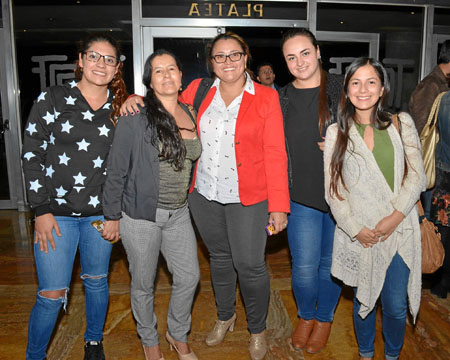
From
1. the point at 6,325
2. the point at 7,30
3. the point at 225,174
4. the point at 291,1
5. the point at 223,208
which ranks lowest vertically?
the point at 6,325

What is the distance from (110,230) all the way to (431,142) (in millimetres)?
2226

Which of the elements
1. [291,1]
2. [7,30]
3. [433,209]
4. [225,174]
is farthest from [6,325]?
[291,1]

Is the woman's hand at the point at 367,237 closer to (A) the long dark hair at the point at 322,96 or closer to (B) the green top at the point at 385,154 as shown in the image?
(B) the green top at the point at 385,154

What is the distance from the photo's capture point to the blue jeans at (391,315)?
2033 mm

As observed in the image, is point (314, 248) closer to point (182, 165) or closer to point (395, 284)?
point (395, 284)

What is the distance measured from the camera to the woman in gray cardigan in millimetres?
1979

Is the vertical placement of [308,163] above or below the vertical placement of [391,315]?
above

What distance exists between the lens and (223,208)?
2.35 m

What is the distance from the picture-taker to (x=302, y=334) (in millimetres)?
2566

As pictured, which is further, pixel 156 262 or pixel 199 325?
pixel 199 325

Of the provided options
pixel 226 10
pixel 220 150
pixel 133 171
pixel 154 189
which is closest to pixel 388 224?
pixel 220 150

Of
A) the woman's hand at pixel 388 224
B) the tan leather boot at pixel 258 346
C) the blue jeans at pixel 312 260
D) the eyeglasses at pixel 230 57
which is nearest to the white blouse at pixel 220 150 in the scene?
the eyeglasses at pixel 230 57

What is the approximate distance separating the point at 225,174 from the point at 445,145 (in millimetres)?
1681

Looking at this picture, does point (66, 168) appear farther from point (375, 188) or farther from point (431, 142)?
point (431, 142)
